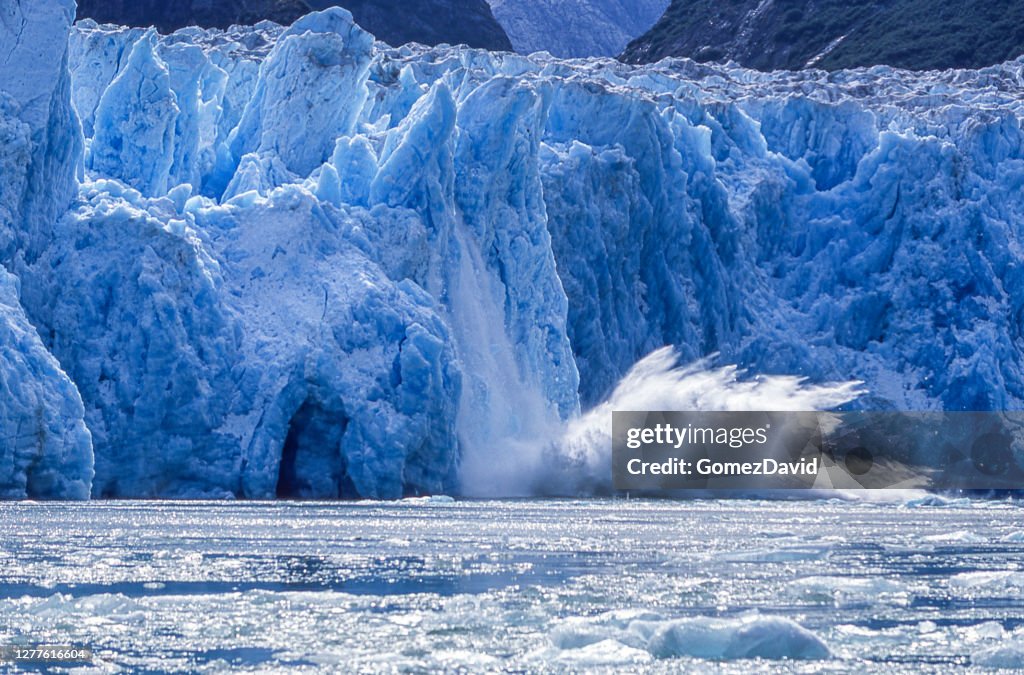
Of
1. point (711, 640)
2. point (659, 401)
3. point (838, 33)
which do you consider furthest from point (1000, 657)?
point (838, 33)

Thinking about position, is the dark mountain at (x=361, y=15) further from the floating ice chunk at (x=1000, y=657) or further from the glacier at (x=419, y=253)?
the floating ice chunk at (x=1000, y=657)

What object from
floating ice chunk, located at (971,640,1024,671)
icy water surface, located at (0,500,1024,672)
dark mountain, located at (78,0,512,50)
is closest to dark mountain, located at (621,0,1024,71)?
dark mountain, located at (78,0,512,50)

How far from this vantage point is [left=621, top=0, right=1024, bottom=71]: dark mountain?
9250 centimetres

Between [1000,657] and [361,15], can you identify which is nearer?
[1000,657]

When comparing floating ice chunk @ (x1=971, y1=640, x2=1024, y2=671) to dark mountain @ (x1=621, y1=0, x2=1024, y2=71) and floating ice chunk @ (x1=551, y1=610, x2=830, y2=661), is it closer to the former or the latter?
floating ice chunk @ (x1=551, y1=610, x2=830, y2=661)

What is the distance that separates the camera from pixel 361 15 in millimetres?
101250

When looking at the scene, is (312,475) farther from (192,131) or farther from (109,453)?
(192,131)

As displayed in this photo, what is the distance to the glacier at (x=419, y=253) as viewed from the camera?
36.7m

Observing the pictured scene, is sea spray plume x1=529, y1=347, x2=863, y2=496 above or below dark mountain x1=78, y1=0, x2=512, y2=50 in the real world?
below

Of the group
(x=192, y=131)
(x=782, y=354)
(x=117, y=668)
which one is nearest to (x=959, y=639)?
(x=117, y=668)

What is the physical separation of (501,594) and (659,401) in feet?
106

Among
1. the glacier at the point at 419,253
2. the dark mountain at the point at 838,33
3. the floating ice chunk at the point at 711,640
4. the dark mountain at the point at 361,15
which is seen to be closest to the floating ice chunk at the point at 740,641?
the floating ice chunk at the point at 711,640

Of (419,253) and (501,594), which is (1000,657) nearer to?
(501,594)

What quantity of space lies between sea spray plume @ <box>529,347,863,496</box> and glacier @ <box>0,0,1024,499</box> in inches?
21.2
